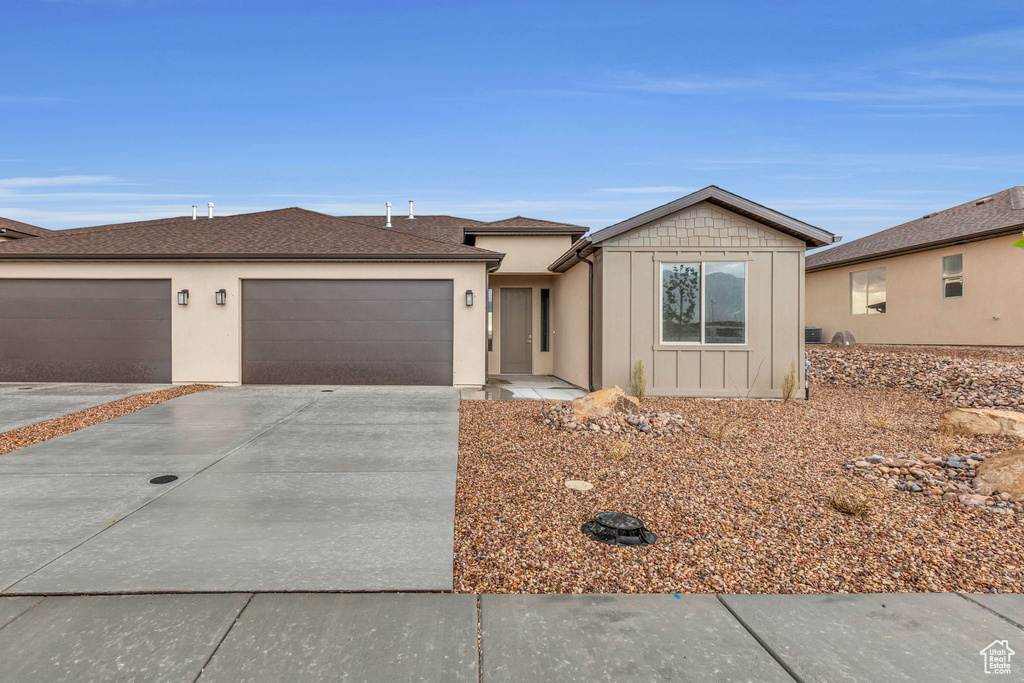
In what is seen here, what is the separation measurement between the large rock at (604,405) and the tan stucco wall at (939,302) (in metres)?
11.7

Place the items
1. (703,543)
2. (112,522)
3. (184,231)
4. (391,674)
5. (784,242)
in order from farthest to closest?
1. (184,231)
2. (784,242)
3. (112,522)
4. (703,543)
5. (391,674)

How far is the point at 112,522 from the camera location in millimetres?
3387

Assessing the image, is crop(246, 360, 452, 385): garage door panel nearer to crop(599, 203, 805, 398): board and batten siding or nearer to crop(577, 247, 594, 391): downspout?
crop(577, 247, 594, 391): downspout

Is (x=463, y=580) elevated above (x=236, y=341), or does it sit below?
below

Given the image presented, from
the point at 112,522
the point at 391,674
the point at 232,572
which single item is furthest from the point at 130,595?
the point at 391,674

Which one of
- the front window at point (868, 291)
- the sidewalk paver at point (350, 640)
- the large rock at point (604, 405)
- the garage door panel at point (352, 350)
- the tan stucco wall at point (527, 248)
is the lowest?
the sidewalk paver at point (350, 640)

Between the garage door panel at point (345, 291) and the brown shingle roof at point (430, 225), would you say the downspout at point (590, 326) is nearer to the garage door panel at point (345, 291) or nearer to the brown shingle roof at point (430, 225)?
the garage door panel at point (345, 291)

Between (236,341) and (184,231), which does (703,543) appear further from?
(184,231)

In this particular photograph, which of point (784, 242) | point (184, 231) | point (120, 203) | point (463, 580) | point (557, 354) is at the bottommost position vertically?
point (463, 580)

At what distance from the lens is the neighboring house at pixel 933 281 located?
12414 millimetres

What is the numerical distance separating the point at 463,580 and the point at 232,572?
4.08 ft

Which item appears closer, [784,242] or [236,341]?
[784,242]

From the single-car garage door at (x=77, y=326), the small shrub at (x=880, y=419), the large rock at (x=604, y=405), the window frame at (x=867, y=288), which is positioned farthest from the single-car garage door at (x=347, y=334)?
the window frame at (x=867, y=288)

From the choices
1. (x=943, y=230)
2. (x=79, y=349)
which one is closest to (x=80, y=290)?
(x=79, y=349)
